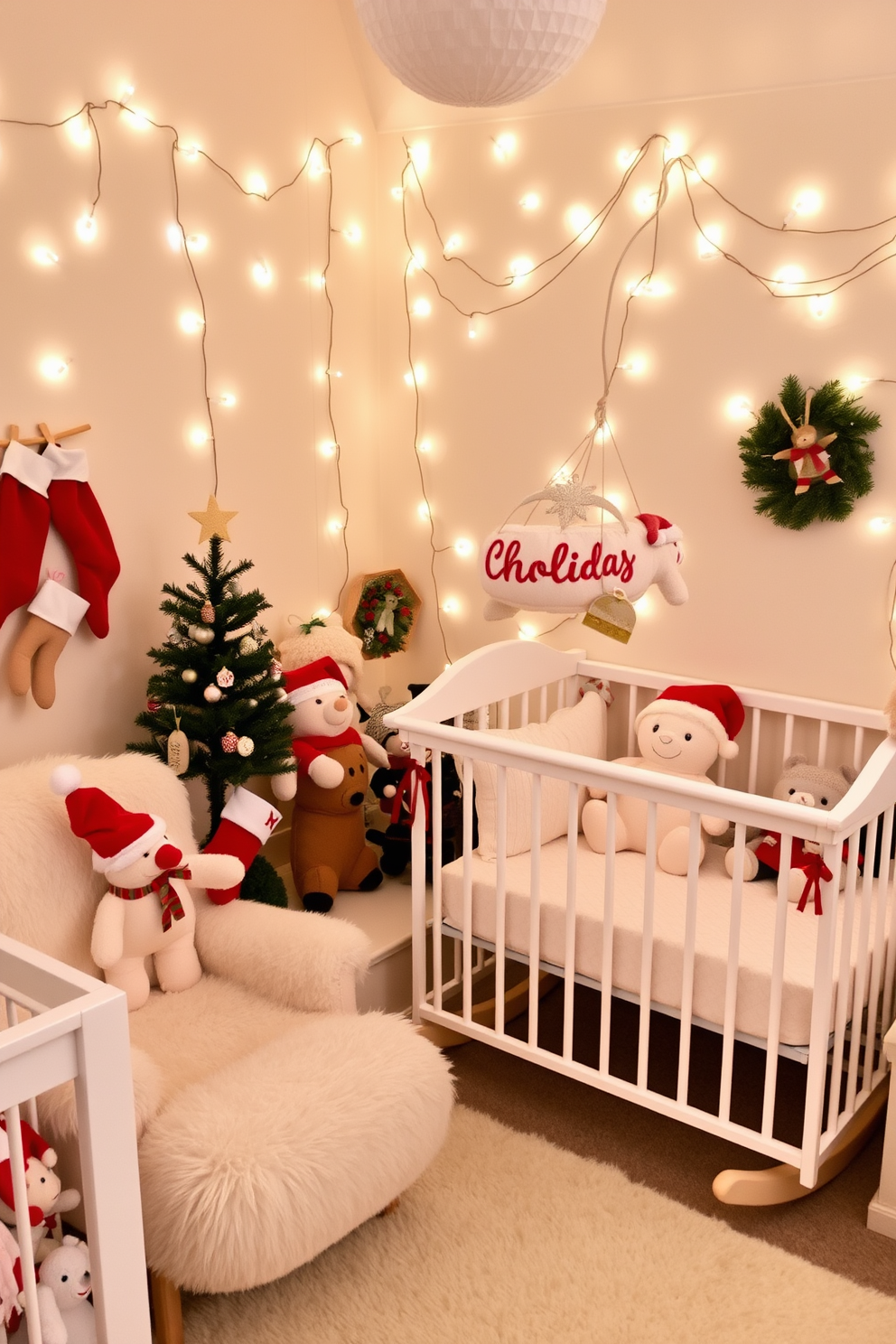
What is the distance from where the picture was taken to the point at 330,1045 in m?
1.86

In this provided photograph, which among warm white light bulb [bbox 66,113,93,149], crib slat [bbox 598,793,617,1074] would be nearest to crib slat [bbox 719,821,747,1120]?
crib slat [bbox 598,793,617,1074]

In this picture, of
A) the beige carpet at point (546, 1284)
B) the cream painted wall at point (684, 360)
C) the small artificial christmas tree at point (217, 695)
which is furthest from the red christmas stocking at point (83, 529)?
the beige carpet at point (546, 1284)

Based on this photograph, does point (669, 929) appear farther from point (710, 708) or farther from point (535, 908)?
point (710, 708)

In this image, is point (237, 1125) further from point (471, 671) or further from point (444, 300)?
point (444, 300)

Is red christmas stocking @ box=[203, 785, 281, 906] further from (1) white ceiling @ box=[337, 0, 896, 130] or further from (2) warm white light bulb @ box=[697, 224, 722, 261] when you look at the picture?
(1) white ceiling @ box=[337, 0, 896, 130]

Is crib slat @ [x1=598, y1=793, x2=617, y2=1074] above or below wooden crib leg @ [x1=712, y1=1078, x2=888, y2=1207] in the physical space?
above

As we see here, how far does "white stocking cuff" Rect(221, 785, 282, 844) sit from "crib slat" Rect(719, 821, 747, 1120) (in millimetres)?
968

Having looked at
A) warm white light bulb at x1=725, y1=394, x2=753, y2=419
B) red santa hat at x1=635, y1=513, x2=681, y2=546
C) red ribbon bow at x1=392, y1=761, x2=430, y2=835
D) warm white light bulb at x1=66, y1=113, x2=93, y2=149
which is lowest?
red ribbon bow at x1=392, y1=761, x2=430, y2=835

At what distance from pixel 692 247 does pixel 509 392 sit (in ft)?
1.87

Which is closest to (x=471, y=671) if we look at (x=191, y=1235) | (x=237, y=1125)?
(x=237, y=1125)

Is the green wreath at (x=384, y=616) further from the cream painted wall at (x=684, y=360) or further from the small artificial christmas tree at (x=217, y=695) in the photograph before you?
the small artificial christmas tree at (x=217, y=695)

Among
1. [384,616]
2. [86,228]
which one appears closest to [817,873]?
[384,616]

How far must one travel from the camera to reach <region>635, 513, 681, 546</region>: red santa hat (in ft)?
7.14

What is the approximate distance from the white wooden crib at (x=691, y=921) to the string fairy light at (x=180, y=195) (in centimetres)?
82
